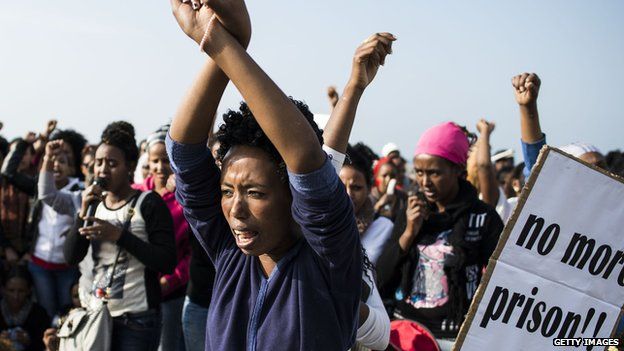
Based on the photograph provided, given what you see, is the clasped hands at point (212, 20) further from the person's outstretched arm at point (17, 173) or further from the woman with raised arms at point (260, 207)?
the person's outstretched arm at point (17, 173)

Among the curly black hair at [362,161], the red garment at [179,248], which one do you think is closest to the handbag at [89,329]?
the red garment at [179,248]

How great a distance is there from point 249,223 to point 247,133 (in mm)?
270

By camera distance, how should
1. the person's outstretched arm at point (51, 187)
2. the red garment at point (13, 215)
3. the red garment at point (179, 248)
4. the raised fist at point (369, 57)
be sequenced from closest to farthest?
1. the raised fist at point (369, 57)
2. the red garment at point (179, 248)
3. the person's outstretched arm at point (51, 187)
4. the red garment at point (13, 215)

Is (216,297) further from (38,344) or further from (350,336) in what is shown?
(38,344)

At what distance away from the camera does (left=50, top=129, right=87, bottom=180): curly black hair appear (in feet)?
26.0

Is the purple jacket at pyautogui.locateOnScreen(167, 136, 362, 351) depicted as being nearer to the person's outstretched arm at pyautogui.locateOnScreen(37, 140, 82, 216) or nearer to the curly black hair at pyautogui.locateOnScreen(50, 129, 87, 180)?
the person's outstretched arm at pyautogui.locateOnScreen(37, 140, 82, 216)

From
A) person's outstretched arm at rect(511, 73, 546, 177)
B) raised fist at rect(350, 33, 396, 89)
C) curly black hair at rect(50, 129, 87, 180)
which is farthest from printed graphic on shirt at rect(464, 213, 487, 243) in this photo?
curly black hair at rect(50, 129, 87, 180)

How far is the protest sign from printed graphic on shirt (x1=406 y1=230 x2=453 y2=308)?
37.5 inches

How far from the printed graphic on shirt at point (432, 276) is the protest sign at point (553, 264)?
95 centimetres

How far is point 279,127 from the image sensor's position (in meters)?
1.92

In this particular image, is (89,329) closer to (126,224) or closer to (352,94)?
(126,224)

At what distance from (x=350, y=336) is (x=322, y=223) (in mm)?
439

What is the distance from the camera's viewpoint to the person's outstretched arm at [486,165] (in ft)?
19.1

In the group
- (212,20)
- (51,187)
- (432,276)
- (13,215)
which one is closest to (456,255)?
(432,276)
